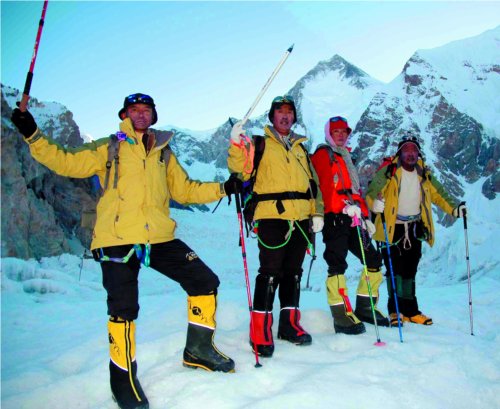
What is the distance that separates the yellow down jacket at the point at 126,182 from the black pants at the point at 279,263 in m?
1.24

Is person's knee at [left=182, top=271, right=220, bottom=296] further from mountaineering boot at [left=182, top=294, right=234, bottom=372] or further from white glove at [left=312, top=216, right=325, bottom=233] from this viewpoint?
white glove at [left=312, top=216, right=325, bottom=233]

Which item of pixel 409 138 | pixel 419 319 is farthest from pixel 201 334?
pixel 409 138

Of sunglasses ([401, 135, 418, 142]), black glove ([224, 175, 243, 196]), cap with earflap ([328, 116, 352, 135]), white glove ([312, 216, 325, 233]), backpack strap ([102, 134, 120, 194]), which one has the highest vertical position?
cap with earflap ([328, 116, 352, 135])

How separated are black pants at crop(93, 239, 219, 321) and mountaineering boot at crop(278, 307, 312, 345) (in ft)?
4.55

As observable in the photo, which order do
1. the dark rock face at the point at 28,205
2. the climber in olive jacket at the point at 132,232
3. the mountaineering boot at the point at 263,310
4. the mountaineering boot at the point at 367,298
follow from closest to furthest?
1. the climber in olive jacket at the point at 132,232
2. the mountaineering boot at the point at 263,310
3. the mountaineering boot at the point at 367,298
4. the dark rock face at the point at 28,205

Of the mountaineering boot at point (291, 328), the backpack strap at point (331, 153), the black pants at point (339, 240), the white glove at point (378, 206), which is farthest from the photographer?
the white glove at point (378, 206)

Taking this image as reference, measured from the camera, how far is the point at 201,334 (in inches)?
163

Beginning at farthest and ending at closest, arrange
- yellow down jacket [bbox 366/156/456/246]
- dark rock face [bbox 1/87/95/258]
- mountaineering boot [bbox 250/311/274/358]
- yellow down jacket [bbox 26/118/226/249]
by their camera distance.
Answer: dark rock face [bbox 1/87/95/258]
yellow down jacket [bbox 366/156/456/246]
mountaineering boot [bbox 250/311/274/358]
yellow down jacket [bbox 26/118/226/249]

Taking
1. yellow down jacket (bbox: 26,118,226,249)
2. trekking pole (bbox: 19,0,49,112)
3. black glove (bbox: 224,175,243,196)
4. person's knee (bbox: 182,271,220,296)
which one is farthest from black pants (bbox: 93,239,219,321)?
trekking pole (bbox: 19,0,49,112)

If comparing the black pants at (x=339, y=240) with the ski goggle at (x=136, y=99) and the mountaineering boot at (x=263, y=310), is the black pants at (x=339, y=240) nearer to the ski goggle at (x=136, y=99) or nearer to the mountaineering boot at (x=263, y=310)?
the mountaineering boot at (x=263, y=310)

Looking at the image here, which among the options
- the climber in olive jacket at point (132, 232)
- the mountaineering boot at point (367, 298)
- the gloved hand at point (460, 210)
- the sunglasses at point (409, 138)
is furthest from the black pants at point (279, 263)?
the gloved hand at point (460, 210)

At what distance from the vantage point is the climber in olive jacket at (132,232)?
3.67m

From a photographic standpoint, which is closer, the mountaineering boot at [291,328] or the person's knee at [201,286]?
the person's knee at [201,286]

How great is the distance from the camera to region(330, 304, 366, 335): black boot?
5.28m
